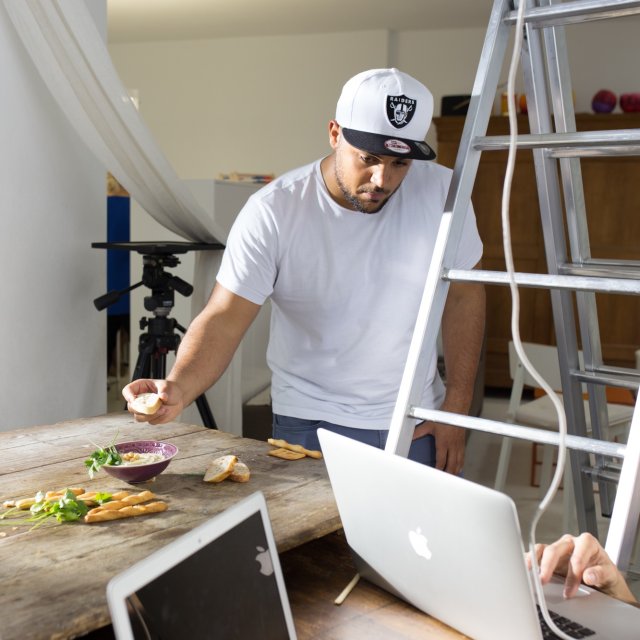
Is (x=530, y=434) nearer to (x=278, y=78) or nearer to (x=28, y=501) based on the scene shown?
(x=28, y=501)

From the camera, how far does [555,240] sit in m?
1.72

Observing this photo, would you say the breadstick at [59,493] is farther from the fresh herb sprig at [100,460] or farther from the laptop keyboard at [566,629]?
the laptop keyboard at [566,629]

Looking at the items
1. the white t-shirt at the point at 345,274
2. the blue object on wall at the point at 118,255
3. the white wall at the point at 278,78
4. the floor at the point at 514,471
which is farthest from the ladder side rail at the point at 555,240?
the white wall at the point at 278,78

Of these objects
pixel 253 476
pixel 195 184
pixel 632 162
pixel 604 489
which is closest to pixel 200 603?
pixel 253 476

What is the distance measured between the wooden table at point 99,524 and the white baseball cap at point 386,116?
0.70 meters

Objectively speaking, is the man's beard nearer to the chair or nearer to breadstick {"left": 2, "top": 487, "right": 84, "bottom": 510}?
Answer: breadstick {"left": 2, "top": 487, "right": 84, "bottom": 510}

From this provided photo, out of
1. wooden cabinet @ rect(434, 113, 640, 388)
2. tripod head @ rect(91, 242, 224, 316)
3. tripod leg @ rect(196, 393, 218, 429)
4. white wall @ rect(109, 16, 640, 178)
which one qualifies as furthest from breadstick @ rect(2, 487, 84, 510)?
white wall @ rect(109, 16, 640, 178)

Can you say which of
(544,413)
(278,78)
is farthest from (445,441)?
(278,78)

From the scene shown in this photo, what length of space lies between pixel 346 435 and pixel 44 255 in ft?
4.51

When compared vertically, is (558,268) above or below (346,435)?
above

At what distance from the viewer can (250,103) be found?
26.9ft

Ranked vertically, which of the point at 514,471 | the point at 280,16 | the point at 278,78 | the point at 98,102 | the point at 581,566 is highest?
the point at 280,16

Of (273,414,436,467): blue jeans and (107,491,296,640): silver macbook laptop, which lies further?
(273,414,436,467): blue jeans

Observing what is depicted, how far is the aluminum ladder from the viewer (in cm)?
123
